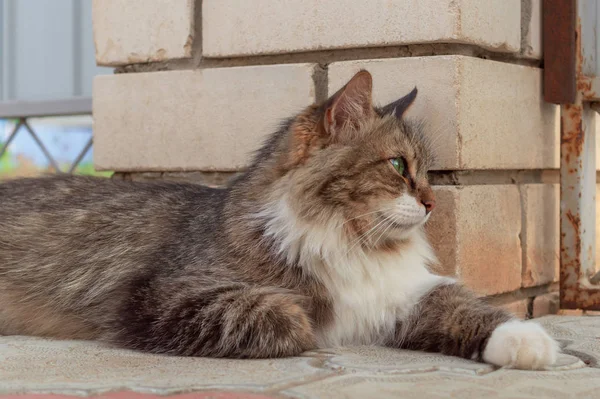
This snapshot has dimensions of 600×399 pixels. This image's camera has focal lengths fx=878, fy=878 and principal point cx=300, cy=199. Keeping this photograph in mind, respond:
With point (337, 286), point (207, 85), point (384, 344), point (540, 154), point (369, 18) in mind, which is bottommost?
point (384, 344)

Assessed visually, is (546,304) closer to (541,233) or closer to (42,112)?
(541,233)

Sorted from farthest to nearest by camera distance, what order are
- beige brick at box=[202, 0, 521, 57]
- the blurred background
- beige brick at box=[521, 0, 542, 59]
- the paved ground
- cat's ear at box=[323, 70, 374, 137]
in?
the blurred background < beige brick at box=[521, 0, 542, 59] < beige brick at box=[202, 0, 521, 57] < cat's ear at box=[323, 70, 374, 137] < the paved ground

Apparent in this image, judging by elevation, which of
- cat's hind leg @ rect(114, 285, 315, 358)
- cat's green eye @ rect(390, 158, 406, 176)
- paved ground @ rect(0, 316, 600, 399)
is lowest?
paved ground @ rect(0, 316, 600, 399)

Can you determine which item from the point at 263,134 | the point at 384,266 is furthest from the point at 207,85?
the point at 384,266

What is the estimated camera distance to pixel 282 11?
4008 mm

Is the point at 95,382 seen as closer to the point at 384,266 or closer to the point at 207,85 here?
the point at 384,266

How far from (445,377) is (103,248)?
1.55 m

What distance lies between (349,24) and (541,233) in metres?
1.41

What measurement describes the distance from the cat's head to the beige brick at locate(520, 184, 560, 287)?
Result: 1.08m

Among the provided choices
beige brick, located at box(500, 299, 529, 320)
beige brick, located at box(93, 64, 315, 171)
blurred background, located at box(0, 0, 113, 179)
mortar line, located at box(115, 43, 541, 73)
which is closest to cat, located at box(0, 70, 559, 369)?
mortar line, located at box(115, 43, 541, 73)

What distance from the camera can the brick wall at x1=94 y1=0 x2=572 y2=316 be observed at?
3.69 m

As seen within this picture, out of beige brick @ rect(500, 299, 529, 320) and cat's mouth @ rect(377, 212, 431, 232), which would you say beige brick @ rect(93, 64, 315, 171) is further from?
beige brick @ rect(500, 299, 529, 320)

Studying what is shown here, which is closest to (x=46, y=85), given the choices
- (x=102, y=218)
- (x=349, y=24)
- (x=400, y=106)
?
(x=102, y=218)

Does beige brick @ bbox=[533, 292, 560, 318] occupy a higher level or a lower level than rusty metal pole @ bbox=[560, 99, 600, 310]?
lower
